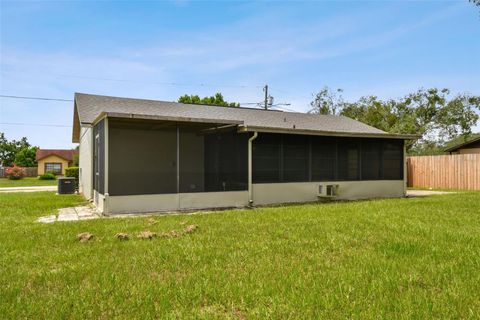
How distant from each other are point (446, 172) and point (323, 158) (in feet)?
27.6

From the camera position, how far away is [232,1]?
1055cm

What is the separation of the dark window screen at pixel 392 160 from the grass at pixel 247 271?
18.9ft

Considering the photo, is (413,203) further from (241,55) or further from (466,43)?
(241,55)

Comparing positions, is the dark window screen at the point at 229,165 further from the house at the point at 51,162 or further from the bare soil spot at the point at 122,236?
the house at the point at 51,162

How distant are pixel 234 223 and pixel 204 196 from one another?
271 centimetres

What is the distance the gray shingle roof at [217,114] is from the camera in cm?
1191

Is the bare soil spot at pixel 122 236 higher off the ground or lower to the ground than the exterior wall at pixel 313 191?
lower

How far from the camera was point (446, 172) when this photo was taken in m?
16.4

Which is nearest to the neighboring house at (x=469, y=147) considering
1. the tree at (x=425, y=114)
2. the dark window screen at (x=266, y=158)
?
the tree at (x=425, y=114)

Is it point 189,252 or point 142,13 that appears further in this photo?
point 142,13

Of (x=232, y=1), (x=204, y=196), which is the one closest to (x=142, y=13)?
(x=232, y=1)

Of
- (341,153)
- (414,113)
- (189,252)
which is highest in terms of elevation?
(414,113)

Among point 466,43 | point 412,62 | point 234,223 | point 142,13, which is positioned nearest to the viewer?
point 234,223

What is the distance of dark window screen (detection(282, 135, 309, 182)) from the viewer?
10633mm
